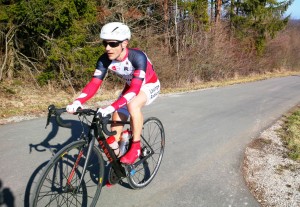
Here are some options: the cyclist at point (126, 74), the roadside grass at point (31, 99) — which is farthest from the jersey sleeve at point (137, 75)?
the roadside grass at point (31, 99)

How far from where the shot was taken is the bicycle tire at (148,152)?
427 cm

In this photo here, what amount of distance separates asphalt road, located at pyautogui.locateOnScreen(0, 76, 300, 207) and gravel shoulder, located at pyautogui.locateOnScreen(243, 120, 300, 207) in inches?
7.0

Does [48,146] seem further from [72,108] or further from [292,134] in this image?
[292,134]

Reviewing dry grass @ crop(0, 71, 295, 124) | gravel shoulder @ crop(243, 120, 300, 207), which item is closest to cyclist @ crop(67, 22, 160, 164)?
gravel shoulder @ crop(243, 120, 300, 207)

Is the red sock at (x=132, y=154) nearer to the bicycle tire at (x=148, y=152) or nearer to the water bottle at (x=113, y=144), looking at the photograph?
the water bottle at (x=113, y=144)

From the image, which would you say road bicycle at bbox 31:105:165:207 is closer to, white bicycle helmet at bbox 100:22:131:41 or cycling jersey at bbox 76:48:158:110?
cycling jersey at bbox 76:48:158:110

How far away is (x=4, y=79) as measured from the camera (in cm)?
1117

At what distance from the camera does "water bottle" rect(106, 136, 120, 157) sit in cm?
359

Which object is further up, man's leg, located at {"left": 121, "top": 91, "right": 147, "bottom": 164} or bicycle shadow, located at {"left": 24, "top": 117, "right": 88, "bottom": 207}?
man's leg, located at {"left": 121, "top": 91, "right": 147, "bottom": 164}

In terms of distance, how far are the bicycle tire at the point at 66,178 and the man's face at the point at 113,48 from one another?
1.17 meters

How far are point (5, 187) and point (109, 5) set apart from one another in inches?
537

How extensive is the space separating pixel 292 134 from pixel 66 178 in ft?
20.9

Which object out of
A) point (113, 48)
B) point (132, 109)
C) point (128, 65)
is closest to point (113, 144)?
point (132, 109)

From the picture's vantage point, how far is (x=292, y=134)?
24.7ft
